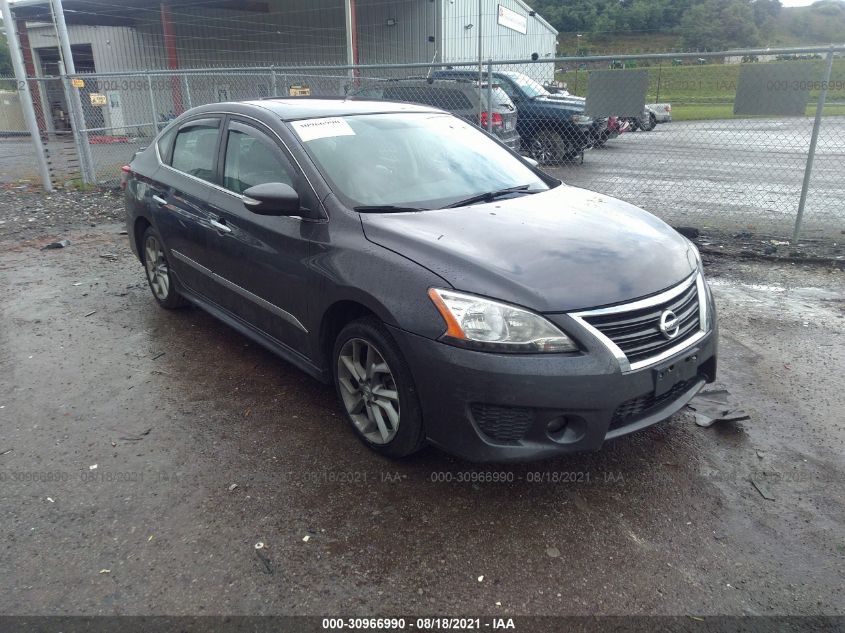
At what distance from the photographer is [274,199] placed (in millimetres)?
3328

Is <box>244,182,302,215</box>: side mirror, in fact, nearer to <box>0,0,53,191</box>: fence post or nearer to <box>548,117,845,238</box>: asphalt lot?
<box>548,117,845,238</box>: asphalt lot

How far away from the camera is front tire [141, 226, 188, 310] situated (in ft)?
17.1

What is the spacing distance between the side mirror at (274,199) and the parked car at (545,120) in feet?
31.7

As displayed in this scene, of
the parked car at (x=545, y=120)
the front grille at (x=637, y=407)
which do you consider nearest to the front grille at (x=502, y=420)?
the front grille at (x=637, y=407)

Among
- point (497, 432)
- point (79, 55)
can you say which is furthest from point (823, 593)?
point (79, 55)

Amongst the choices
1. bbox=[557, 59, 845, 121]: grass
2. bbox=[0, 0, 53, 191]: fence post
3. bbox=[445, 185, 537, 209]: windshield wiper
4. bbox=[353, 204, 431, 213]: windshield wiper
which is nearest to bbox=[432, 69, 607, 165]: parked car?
bbox=[557, 59, 845, 121]: grass

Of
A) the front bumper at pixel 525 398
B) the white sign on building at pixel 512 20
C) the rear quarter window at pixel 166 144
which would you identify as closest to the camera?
the front bumper at pixel 525 398

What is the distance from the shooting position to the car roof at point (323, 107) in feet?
12.9

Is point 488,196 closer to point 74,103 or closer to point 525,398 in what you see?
point 525,398

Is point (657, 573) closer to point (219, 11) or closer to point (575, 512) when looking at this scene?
point (575, 512)

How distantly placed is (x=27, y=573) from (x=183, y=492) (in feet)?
2.26

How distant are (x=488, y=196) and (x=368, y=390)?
1350 mm

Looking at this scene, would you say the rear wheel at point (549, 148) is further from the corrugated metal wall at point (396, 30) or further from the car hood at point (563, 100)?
the corrugated metal wall at point (396, 30)

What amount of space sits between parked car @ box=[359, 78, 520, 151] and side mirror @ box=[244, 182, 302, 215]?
7019mm
